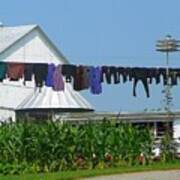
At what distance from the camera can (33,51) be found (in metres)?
58.4

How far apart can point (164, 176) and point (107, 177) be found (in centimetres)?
176

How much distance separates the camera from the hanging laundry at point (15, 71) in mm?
32281

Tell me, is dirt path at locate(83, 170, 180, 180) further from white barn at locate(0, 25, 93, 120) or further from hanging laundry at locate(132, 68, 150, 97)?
white barn at locate(0, 25, 93, 120)

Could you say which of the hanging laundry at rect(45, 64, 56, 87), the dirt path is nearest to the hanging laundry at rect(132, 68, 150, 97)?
the hanging laundry at rect(45, 64, 56, 87)

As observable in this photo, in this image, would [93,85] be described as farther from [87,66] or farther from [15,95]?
[15,95]

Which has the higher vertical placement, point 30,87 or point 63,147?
point 30,87

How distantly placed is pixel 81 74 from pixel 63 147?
563 centimetres

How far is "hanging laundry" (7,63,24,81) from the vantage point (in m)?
32.3

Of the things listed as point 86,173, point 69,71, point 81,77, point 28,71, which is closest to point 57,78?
point 69,71

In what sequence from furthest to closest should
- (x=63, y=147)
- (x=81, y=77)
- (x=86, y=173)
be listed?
(x=81, y=77) → (x=63, y=147) → (x=86, y=173)

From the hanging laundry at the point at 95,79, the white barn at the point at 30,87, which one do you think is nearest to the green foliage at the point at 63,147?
the hanging laundry at the point at 95,79

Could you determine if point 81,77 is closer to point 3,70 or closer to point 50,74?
point 50,74

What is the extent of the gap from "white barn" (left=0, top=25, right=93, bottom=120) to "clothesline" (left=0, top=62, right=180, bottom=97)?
645 cm

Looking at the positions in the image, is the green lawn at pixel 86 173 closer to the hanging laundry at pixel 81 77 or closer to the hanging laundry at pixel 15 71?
the hanging laundry at pixel 81 77
